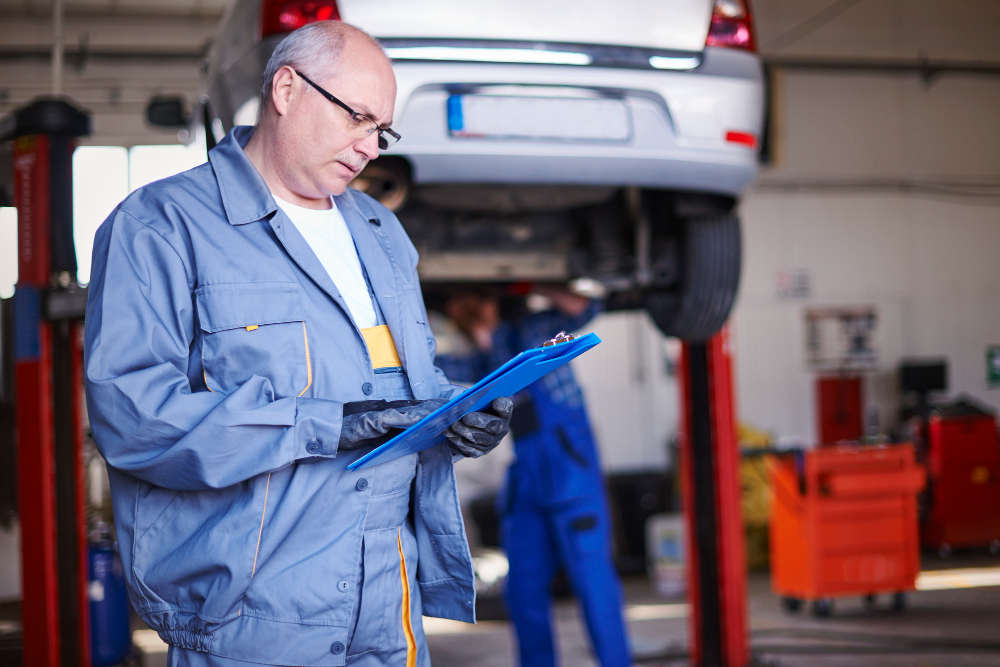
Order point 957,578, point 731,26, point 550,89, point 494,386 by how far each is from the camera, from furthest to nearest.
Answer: point 957,578 < point 731,26 < point 550,89 < point 494,386

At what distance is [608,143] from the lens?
203 centimetres

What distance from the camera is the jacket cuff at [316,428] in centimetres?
108

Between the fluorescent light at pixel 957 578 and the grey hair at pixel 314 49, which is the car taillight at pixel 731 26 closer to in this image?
the grey hair at pixel 314 49

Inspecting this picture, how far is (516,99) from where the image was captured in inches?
77.5

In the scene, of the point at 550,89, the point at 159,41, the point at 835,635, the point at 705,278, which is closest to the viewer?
the point at 550,89

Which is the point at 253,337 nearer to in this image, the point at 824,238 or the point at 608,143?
the point at 608,143

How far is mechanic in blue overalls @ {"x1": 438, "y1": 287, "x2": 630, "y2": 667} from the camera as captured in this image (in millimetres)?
2992

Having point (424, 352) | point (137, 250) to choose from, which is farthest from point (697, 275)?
point (137, 250)

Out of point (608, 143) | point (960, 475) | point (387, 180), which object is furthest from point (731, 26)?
point (960, 475)

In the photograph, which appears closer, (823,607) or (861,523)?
→ (861,523)

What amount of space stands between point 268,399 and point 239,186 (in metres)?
0.33

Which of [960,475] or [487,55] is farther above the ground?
[487,55]

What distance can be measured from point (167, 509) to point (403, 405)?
1.13 ft

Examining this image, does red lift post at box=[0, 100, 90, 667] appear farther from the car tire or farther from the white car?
the car tire
